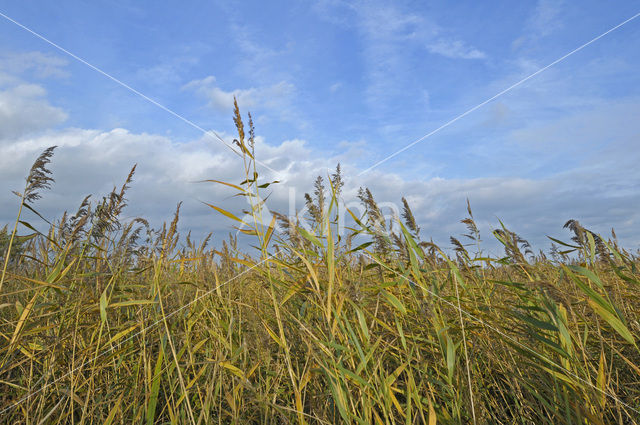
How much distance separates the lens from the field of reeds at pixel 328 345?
1768mm

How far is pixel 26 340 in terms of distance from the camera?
257 centimetres

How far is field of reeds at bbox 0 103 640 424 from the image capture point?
1768mm

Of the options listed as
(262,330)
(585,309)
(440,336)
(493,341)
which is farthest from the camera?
(585,309)

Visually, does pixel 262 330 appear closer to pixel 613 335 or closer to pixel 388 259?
pixel 388 259

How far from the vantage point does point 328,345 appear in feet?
5.83

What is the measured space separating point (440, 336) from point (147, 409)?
1.50 m

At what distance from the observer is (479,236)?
3.19m

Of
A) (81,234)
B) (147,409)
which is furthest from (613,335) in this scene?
(81,234)

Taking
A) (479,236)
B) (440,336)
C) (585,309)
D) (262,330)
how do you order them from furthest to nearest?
(479,236) → (585,309) → (262,330) → (440,336)

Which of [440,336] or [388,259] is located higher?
[388,259]

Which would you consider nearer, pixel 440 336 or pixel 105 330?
pixel 440 336

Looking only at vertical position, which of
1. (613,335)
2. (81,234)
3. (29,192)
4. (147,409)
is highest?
(29,192)

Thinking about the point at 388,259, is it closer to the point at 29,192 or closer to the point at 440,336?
the point at 440,336

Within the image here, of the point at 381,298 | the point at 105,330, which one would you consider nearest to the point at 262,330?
the point at 381,298
